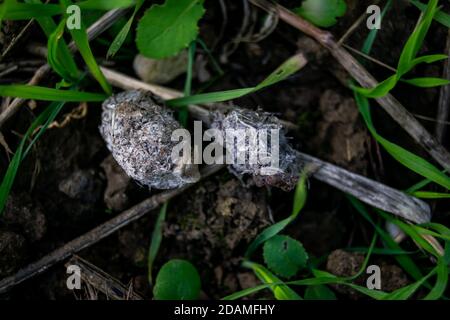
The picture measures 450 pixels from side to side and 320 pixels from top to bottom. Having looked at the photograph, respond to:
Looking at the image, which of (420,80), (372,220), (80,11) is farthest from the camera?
(372,220)

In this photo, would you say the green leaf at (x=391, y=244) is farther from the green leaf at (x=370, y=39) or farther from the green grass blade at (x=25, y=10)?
the green grass blade at (x=25, y=10)

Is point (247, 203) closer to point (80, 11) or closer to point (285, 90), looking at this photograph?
point (285, 90)

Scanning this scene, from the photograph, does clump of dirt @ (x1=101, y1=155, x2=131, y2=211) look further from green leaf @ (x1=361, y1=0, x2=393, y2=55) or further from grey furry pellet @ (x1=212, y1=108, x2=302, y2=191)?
green leaf @ (x1=361, y1=0, x2=393, y2=55)
